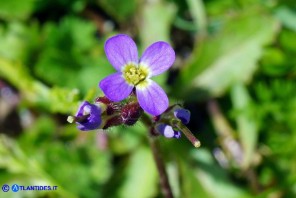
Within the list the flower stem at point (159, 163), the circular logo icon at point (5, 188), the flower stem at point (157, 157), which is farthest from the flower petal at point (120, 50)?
the circular logo icon at point (5, 188)

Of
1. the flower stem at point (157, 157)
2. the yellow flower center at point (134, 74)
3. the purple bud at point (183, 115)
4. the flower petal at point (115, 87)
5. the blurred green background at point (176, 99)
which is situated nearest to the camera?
the flower petal at point (115, 87)

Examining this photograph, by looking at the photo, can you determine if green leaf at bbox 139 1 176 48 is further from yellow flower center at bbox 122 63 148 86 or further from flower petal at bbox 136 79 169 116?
flower petal at bbox 136 79 169 116

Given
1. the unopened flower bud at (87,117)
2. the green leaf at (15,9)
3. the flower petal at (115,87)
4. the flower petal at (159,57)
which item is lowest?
the unopened flower bud at (87,117)

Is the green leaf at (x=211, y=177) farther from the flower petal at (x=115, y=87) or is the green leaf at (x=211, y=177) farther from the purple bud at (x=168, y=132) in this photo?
the flower petal at (x=115, y=87)

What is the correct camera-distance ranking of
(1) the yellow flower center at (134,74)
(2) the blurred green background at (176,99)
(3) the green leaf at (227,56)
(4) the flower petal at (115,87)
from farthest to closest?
1. (3) the green leaf at (227,56)
2. (2) the blurred green background at (176,99)
3. (1) the yellow flower center at (134,74)
4. (4) the flower petal at (115,87)

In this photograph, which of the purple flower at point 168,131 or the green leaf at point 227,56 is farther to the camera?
the green leaf at point 227,56

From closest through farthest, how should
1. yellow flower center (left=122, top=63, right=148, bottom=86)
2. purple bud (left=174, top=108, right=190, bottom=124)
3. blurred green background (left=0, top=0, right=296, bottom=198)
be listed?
purple bud (left=174, top=108, right=190, bottom=124)
yellow flower center (left=122, top=63, right=148, bottom=86)
blurred green background (left=0, top=0, right=296, bottom=198)

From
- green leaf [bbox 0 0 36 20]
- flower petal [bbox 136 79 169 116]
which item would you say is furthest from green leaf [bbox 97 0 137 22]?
flower petal [bbox 136 79 169 116]
